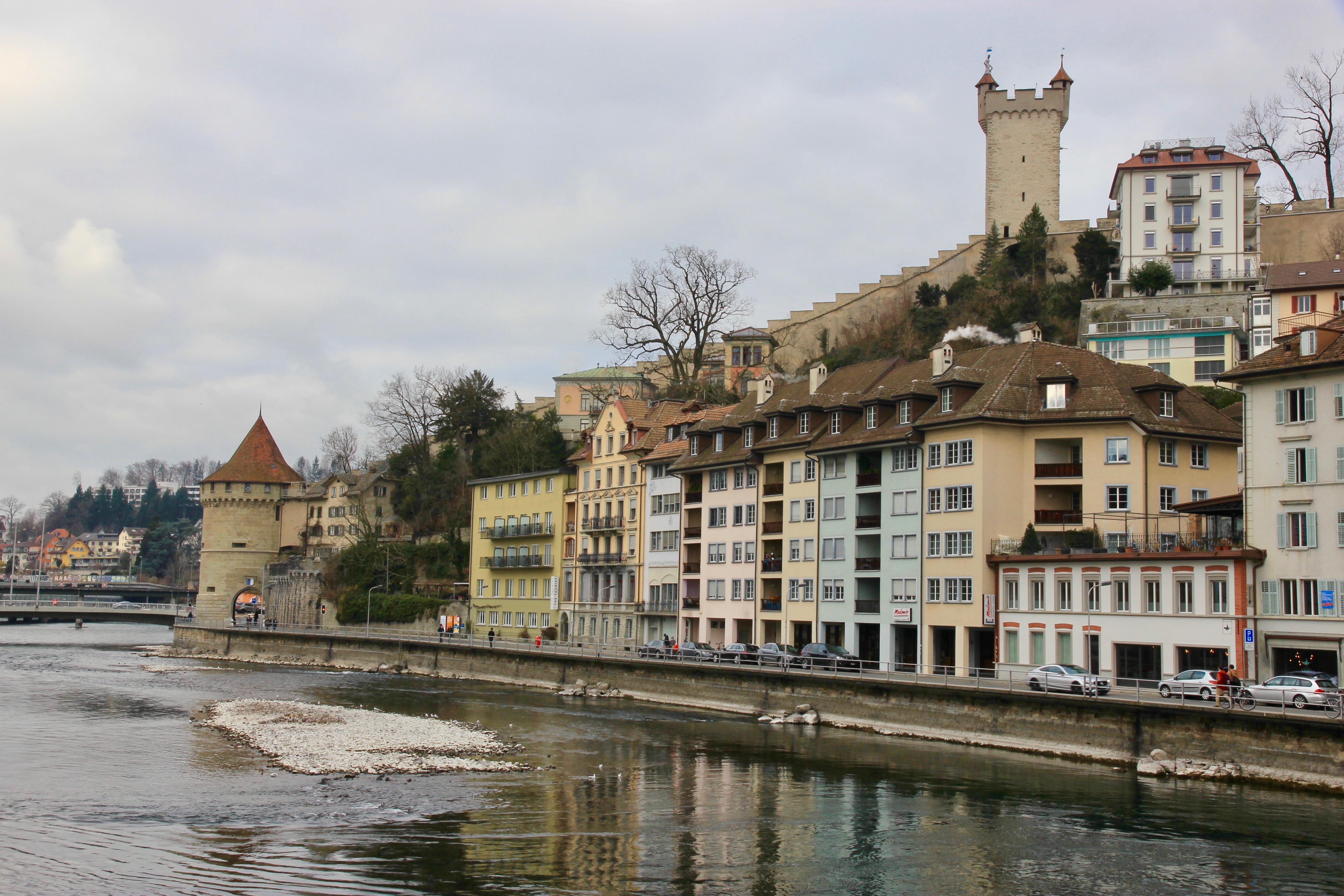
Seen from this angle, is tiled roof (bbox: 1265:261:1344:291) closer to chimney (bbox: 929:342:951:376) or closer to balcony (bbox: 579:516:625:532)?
chimney (bbox: 929:342:951:376)

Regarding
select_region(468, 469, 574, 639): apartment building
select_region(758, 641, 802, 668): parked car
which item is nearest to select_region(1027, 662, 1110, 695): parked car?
select_region(758, 641, 802, 668): parked car

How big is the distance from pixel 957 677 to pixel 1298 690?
1613cm

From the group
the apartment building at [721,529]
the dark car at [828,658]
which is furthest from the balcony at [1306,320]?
the apartment building at [721,529]

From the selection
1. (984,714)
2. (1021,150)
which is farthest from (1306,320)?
(1021,150)

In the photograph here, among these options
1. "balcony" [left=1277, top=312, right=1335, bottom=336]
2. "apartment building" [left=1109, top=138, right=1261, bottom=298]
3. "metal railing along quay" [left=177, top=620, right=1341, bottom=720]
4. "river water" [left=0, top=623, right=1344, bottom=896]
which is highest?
"apartment building" [left=1109, top=138, right=1261, bottom=298]

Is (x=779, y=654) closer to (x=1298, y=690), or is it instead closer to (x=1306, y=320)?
(x=1298, y=690)

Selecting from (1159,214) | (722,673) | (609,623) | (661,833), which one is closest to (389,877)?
(661,833)

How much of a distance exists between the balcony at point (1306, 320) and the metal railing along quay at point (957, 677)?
14.5 metres

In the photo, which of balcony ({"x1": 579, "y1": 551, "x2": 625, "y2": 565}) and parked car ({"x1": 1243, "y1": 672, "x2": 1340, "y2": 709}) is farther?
balcony ({"x1": 579, "y1": 551, "x2": 625, "y2": 565})

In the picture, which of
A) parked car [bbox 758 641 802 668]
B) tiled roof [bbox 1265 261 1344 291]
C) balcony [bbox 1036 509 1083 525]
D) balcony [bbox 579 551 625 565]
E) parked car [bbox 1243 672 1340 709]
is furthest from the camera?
balcony [bbox 579 551 625 565]

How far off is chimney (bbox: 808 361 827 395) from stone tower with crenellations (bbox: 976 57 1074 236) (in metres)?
40.8

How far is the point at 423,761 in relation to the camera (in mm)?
38844

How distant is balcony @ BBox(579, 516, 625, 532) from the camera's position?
272 ft

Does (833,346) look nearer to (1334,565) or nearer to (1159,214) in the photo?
(1159,214)
